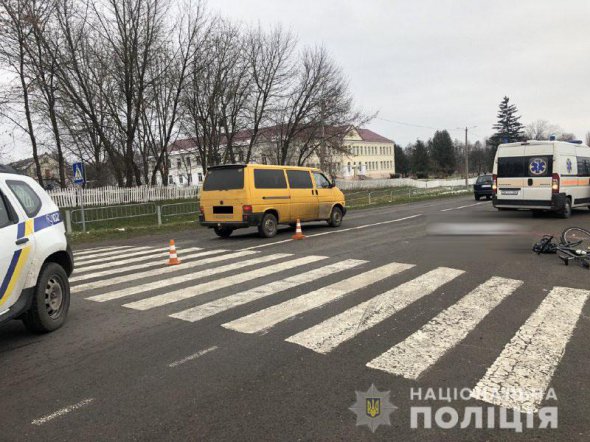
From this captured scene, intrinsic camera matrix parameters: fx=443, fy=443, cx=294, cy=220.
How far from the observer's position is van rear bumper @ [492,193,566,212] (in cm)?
1537

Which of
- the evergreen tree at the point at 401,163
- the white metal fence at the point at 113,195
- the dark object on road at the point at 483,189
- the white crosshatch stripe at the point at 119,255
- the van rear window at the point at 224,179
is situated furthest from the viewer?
the evergreen tree at the point at 401,163

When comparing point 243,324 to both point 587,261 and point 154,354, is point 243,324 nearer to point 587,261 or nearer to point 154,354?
point 154,354

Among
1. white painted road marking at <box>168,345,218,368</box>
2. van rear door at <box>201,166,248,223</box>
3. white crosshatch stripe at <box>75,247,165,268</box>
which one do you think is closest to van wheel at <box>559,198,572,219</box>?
van rear door at <box>201,166,248,223</box>

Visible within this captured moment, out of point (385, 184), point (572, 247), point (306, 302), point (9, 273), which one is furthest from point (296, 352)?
point (385, 184)

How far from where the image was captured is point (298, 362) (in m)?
3.93

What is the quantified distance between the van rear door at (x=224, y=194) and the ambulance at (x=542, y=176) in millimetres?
10104

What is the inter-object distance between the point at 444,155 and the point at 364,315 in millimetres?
111318

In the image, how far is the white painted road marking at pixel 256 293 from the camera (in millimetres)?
5445

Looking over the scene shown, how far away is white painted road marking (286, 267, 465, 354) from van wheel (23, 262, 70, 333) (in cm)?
272

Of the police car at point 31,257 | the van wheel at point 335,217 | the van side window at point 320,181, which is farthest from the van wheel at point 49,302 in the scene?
the van wheel at point 335,217

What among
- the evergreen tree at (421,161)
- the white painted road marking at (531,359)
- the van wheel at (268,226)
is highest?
the evergreen tree at (421,161)

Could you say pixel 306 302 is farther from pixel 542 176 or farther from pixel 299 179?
pixel 542 176

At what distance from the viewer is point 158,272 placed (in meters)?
8.23

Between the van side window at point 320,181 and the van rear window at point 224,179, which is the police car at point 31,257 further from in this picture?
the van side window at point 320,181
